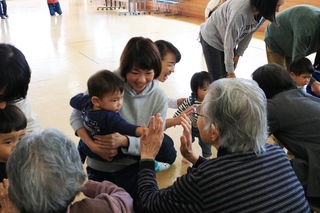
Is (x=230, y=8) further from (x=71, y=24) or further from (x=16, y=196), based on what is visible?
(x=71, y=24)

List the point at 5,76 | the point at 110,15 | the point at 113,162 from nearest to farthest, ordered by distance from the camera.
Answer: the point at 5,76 < the point at 113,162 < the point at 110,15

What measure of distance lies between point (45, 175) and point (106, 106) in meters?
0.72

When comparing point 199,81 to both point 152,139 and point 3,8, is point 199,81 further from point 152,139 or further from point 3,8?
point 3,8

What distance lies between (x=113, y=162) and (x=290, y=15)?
7.14 ft

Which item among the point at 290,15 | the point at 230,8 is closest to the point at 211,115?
the point at 230,8

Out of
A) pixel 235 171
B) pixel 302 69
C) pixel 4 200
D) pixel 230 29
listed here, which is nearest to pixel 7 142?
pixel 4 200

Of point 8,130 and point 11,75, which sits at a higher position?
point 11,75

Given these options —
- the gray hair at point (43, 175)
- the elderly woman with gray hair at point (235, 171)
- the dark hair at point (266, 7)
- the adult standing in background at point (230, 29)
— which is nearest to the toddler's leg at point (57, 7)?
the adult standing in background at point (230, 29)

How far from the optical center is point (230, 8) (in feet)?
8.75

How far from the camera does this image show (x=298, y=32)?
2822mm

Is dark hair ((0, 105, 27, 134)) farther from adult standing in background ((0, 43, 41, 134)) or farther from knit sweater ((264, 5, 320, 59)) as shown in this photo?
knit sweater ((264, 5, 320, 59))

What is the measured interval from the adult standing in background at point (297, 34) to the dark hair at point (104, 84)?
1875 millimetres

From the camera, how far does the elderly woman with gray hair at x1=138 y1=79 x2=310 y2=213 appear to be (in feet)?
3.51

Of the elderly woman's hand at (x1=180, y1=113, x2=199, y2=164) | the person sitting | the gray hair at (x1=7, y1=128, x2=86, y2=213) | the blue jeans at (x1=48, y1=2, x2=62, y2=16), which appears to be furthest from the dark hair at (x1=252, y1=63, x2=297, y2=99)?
the blue jeans at (x1=48, y1=2, x2=62, y2=16)
